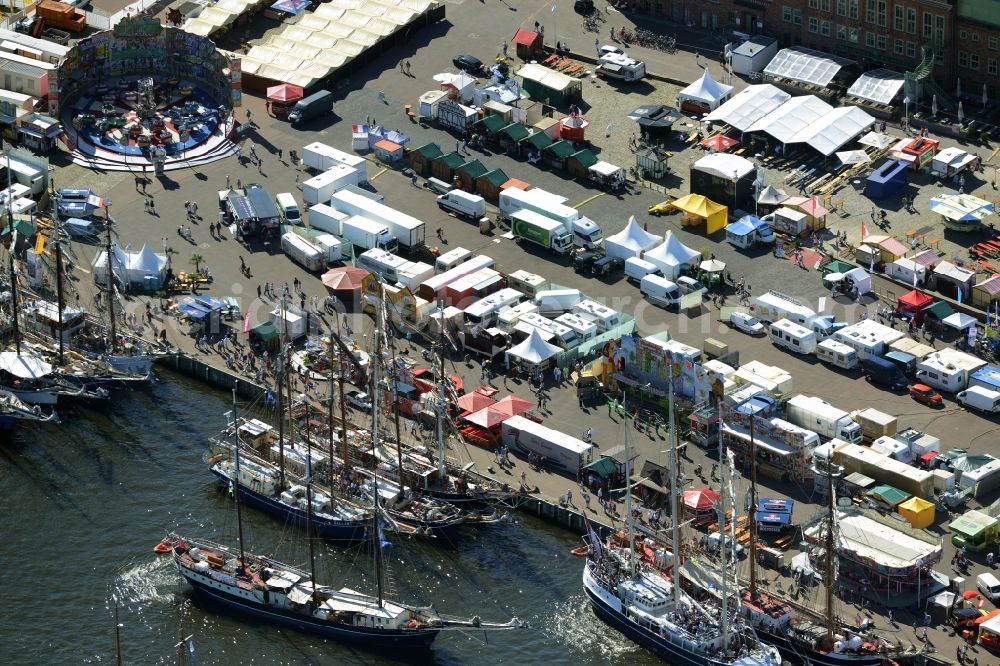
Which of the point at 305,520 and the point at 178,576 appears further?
the point at 305,520

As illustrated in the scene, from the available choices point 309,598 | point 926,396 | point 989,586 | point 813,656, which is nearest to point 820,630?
point 813,656

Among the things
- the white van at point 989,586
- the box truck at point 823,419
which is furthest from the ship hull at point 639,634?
the box truck at point 823,419

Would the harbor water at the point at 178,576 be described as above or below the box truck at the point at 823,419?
below

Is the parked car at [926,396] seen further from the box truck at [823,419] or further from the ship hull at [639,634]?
the ship hull at [639,634]

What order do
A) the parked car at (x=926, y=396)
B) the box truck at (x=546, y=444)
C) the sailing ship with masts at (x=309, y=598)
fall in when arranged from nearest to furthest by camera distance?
the sailing ship with masts at (x=309, y=598), the box truck at (x=546, y=444), the parked car at (x=926, y=396)

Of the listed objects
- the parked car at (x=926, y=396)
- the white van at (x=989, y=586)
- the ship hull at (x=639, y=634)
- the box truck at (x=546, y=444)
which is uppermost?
the box truck at (x=546, y=444)

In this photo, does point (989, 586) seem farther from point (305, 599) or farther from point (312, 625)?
point (305, 599)

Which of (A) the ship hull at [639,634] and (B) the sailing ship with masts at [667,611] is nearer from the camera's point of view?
(B) the sailing ship with masts at [667,611]
